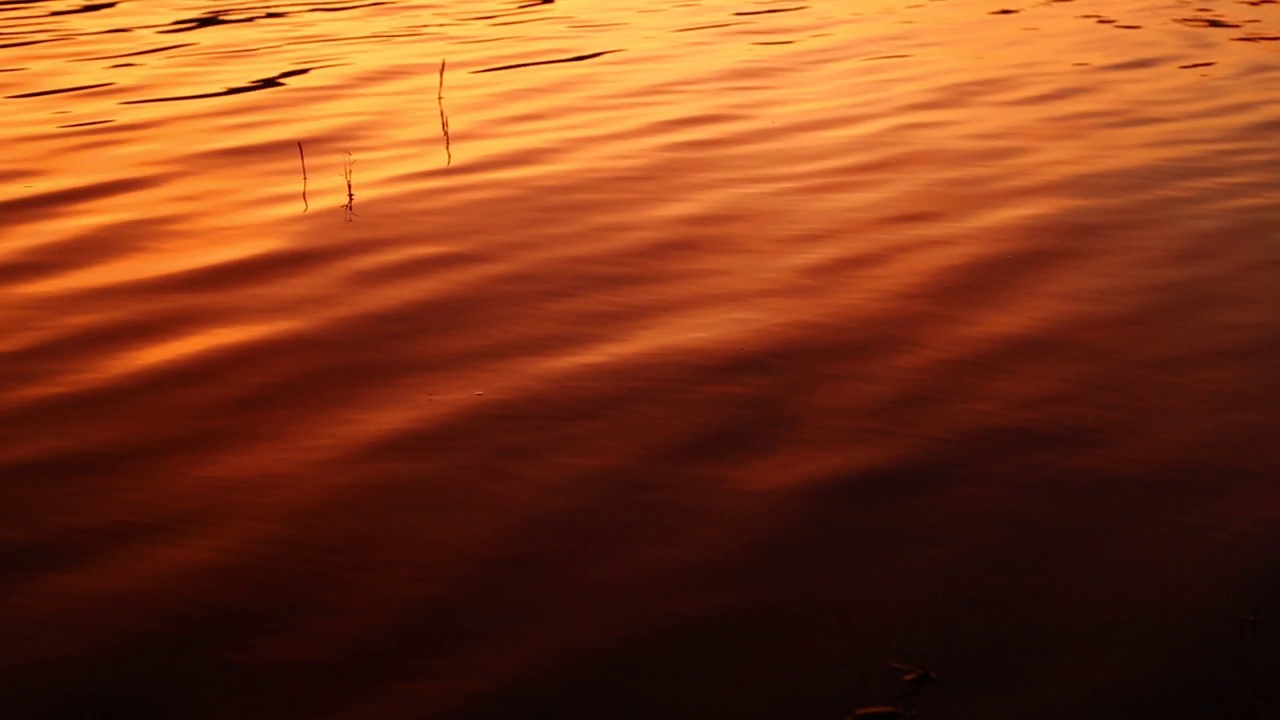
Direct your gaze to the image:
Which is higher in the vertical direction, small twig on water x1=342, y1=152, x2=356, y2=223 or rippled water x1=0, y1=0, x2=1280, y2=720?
small twig on water x1=342, y1=152, x2=356, y2=223

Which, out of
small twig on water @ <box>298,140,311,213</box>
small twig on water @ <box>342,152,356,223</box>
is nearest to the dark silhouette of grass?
small twig on water @ <box>342,152,356,223</box>

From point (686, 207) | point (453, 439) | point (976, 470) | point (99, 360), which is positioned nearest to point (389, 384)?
point (453, 439)

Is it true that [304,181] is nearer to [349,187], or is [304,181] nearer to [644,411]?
[349,187]

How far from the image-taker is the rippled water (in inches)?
90.3

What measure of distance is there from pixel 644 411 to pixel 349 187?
2.55 meters

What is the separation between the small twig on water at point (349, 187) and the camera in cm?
505

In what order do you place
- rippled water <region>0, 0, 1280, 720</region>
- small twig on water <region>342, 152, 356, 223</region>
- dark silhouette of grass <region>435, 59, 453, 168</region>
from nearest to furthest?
rippled water <region>0, 0, 1280, 720</region> < small twig on water <region>342, 152, 356, 223</region> < dark silhouette of grass <region>435, 59, 453, 168</region>

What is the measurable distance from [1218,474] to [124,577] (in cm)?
227

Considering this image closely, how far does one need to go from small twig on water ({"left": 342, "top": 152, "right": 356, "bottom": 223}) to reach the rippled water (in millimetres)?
38

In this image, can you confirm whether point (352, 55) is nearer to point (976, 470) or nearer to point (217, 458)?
point (217, 458)

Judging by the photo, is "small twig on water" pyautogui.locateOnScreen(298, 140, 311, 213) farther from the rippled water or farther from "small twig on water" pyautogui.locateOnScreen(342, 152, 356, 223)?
"small twig on water" pyautogui.locateOnScreen(342, 152, 356, 223)

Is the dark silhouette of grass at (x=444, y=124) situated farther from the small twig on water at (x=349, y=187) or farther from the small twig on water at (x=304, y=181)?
the small twig on water at (x=304, y=181)

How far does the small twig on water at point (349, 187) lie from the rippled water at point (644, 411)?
0.13 ft

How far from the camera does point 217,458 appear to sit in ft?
9.98
